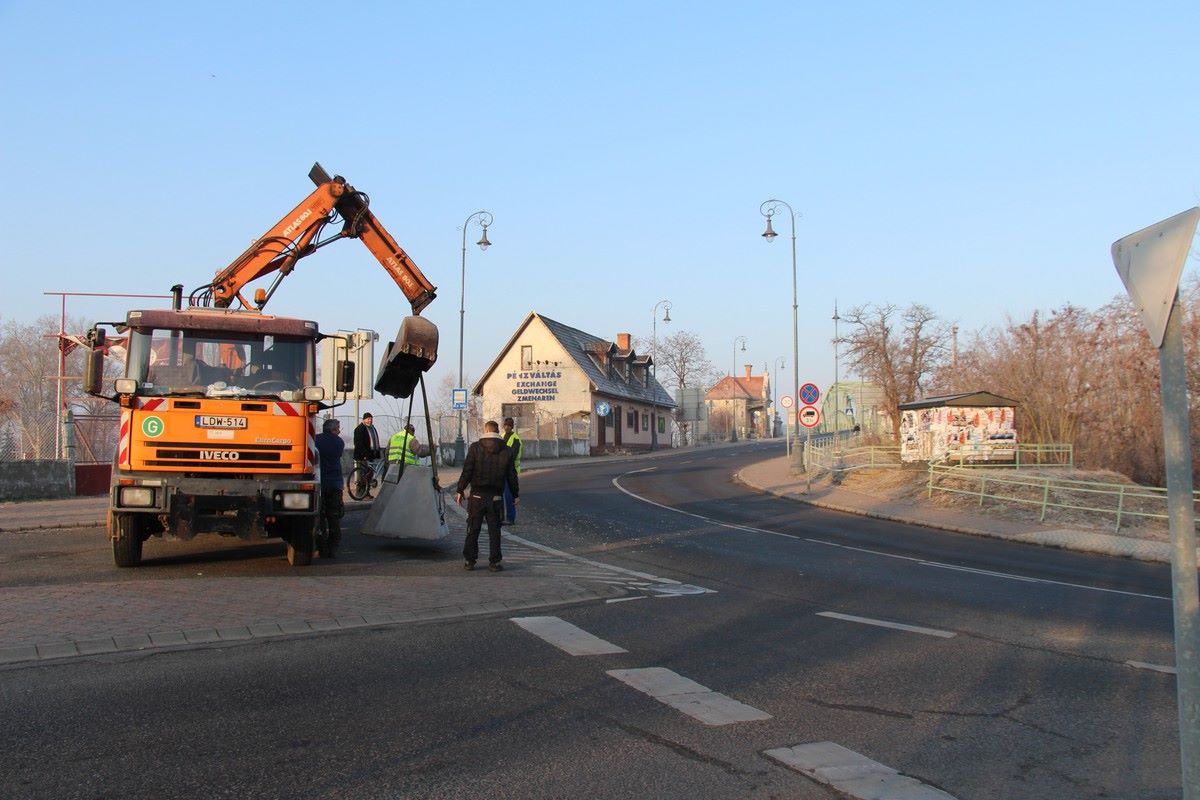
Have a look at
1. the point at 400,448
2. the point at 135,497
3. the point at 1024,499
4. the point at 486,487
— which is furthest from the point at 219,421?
the point at 1024,499

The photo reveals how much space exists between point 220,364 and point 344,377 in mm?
1334

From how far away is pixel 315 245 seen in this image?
14.6 m

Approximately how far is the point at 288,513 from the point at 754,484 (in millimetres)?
22755

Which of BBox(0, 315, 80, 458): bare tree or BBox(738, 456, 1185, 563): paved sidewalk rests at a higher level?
BBox(0, 315, 80, 458): bare tree

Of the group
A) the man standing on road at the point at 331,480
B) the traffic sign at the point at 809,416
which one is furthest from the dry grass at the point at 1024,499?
the man standing on road at the point at 331,480

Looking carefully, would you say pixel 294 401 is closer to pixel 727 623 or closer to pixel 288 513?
pixel 288 513

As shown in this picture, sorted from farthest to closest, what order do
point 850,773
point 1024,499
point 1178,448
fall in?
point 1024,499
point 850,773
point 1178,448

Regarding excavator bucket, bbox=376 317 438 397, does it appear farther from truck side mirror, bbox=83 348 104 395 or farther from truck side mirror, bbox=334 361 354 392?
truck side mirror, bbox=83 348 104 395

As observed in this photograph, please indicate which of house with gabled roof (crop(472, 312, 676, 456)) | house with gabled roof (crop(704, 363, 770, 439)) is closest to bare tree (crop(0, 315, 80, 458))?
house with gabled roof (crop(472, 312, 676, 456))

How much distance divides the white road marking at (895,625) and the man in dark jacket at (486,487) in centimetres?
395

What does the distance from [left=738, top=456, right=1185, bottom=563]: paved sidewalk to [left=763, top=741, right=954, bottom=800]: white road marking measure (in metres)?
11.6

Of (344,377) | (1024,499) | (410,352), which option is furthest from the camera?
(1024,499)

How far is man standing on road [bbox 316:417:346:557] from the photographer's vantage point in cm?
1220

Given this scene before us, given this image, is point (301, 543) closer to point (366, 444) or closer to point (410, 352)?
point (410, 352)
